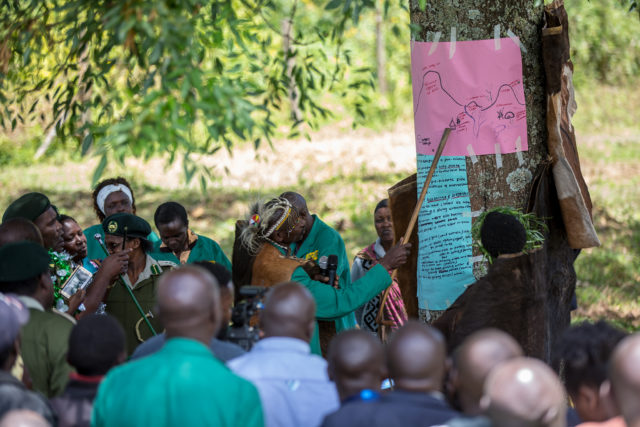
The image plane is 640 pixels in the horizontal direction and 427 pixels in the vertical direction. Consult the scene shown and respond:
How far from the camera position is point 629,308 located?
9.16 meters

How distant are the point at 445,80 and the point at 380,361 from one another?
2475mm

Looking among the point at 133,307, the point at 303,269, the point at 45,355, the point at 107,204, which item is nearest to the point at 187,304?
the point at 45,355

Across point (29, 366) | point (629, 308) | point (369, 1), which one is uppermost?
point (369, 1)

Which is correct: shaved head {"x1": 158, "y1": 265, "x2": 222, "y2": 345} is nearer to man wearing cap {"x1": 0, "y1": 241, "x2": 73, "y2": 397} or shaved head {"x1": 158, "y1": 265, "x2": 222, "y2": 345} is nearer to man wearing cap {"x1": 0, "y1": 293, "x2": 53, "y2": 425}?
man wearing cap {"x1": 0, "y1": 293, "x2": 53, "y2": 425}

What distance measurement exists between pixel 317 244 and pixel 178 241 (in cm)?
114

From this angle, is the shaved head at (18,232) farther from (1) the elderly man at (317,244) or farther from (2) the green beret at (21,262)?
(1) the elderly man at (317,244)

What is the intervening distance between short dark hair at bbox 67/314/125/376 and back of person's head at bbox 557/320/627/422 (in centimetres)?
185

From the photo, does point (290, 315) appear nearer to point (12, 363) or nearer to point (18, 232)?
point (12, 363)

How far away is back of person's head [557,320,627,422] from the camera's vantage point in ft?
10.4

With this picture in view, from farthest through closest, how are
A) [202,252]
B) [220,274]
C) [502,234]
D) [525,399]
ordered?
[202,252]
[502,234]
[220,274]
[525,399]

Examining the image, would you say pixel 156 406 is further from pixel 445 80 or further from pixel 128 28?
pixel 445 80

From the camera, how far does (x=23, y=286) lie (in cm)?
405

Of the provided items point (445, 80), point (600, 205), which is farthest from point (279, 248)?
point (600, 205)

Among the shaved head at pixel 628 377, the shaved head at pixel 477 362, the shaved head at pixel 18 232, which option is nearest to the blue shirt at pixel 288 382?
the shaved head at pixel 477 362
